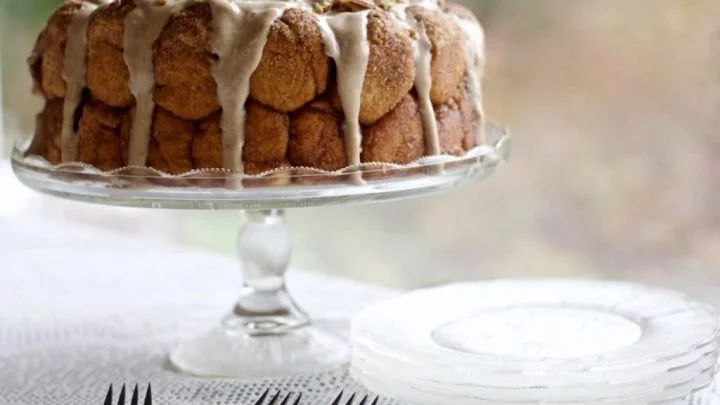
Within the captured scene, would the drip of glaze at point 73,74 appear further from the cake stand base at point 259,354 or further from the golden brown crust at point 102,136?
the cake stand base at point 259,354

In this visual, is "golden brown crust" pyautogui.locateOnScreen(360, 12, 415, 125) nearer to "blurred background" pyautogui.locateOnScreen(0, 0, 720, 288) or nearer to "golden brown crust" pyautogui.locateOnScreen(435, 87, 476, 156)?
"golden brown crust" pyautogui.locateOnScreen(435, 87, 476, 156)

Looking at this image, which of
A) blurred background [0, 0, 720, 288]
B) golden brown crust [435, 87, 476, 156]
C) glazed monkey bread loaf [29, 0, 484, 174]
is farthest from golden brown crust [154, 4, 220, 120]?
blurred background [0, 0, 720, 288]

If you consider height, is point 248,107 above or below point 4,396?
above

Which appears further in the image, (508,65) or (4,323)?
(508,65)

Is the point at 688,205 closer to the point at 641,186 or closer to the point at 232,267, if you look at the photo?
the point at 641,186

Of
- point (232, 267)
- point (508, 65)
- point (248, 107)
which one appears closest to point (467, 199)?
point (508, 65)

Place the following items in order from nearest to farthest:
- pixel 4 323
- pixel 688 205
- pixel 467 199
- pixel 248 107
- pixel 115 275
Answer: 1. pixel 248 107
2. pixel 4 323
3. pixel 115 275
4. pixel 688 205
5. pixel 467 199
